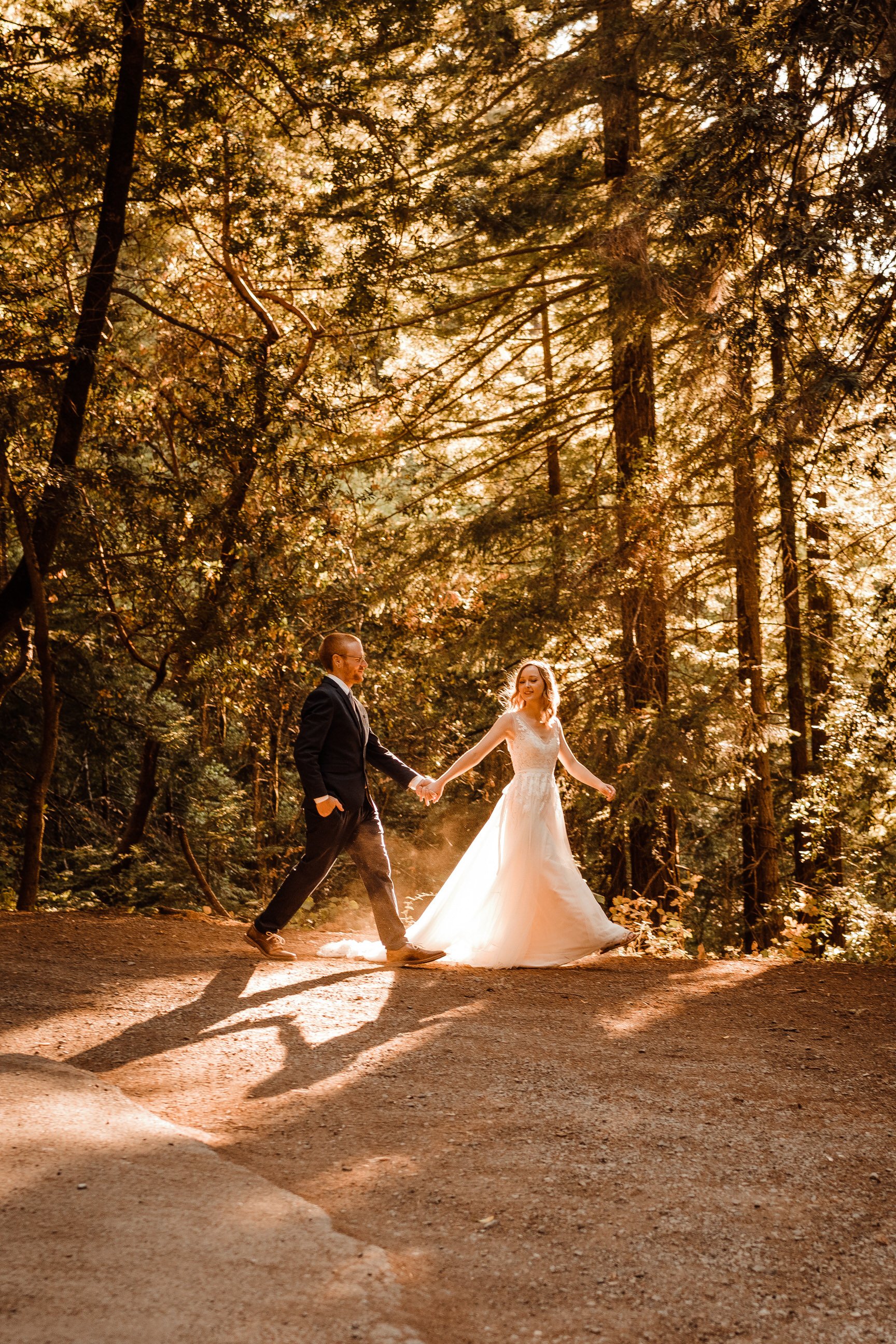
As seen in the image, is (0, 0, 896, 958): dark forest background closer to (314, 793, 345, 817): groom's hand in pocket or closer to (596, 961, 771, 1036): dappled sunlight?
(596, 961, 771, 1036): dappled sunlight

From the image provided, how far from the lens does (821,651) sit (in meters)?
16.3

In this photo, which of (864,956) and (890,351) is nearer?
(890,351)

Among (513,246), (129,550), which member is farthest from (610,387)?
(129,550)

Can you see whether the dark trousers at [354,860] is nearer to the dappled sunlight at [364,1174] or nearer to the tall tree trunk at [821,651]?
the dappled sunlight at [364,1174]

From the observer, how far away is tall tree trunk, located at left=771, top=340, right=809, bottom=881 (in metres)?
14.3

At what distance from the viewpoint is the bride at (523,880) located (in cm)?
794

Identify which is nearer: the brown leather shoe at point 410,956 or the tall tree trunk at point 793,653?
the brown leather shoe at point 410,956

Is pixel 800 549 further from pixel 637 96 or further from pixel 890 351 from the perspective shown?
pixel 890 351

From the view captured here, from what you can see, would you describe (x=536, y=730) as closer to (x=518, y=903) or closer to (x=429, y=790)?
(x=429, y=790)

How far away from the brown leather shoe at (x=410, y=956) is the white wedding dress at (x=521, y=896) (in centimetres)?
18

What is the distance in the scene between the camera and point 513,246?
42.3 ft

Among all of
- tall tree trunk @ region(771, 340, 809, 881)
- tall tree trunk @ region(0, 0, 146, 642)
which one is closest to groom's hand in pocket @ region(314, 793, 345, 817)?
tall tree trunk @ region(0, 0, 146, 642)

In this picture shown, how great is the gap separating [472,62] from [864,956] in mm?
10429

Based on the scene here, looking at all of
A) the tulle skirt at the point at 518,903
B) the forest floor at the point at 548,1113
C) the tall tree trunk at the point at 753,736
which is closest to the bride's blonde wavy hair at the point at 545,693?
the tulle skirt at the point at 518,903
